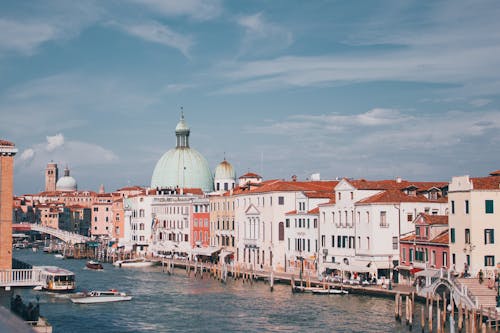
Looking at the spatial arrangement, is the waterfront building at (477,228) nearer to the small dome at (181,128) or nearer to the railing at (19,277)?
the railing at (19,277)

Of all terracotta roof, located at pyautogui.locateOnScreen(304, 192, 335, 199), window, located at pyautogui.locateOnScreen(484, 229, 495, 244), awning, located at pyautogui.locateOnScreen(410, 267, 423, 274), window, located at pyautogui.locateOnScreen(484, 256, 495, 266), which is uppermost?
terracotta roof, located at pyautogui.locateOnScreen(304, 192, 335, 199)

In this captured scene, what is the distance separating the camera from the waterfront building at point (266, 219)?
185ft

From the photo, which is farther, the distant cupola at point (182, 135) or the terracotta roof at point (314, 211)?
the distant cupola at point (182, 135)

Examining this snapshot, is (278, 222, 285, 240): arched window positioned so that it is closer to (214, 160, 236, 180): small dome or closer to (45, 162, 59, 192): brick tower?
(214, 160, 236, 180): small dome

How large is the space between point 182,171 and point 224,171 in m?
6.02

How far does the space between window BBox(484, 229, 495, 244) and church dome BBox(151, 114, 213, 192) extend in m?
59.3

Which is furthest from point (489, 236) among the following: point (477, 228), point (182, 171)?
point (182, 171)

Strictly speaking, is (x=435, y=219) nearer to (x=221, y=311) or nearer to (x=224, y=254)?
(x=221, y=311)

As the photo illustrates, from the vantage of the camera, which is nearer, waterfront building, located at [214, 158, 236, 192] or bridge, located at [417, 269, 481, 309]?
bridge, located at [417, 269, 481, 309]

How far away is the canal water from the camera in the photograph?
31312mm

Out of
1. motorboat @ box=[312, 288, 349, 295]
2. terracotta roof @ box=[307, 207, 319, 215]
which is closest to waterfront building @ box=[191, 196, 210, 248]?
terracotta roof @ box=[307, 207, 319, 215]

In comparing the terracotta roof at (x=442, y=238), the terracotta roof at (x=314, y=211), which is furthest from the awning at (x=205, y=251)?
the terracotta roof at (x=442, y=238)

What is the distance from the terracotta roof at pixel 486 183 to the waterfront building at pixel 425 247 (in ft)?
11.5

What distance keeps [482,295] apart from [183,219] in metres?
51.1
